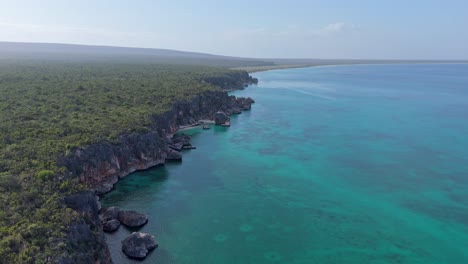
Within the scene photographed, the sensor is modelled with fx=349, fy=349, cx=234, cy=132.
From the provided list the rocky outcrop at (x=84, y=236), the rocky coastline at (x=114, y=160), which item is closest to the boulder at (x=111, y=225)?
the rocky coastline at (x=114, y=160)

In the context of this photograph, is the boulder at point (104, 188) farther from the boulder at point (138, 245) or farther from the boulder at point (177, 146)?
the boulder at point (177, 146)

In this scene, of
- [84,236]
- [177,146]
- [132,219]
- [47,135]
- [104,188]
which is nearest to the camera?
[84,236]

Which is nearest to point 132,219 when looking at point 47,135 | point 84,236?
point 84,236

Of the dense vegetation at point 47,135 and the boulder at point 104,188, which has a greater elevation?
the dense vegetation at point 47,135

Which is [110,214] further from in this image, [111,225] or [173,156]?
[173,156]

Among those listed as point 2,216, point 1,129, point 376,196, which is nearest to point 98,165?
point 1,129

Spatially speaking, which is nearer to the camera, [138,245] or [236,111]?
[138,245]

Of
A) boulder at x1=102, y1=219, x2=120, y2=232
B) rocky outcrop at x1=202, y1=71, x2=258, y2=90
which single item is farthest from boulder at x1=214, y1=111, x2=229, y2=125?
boulder at x1=102, y1=219, x2=120, y2=232
